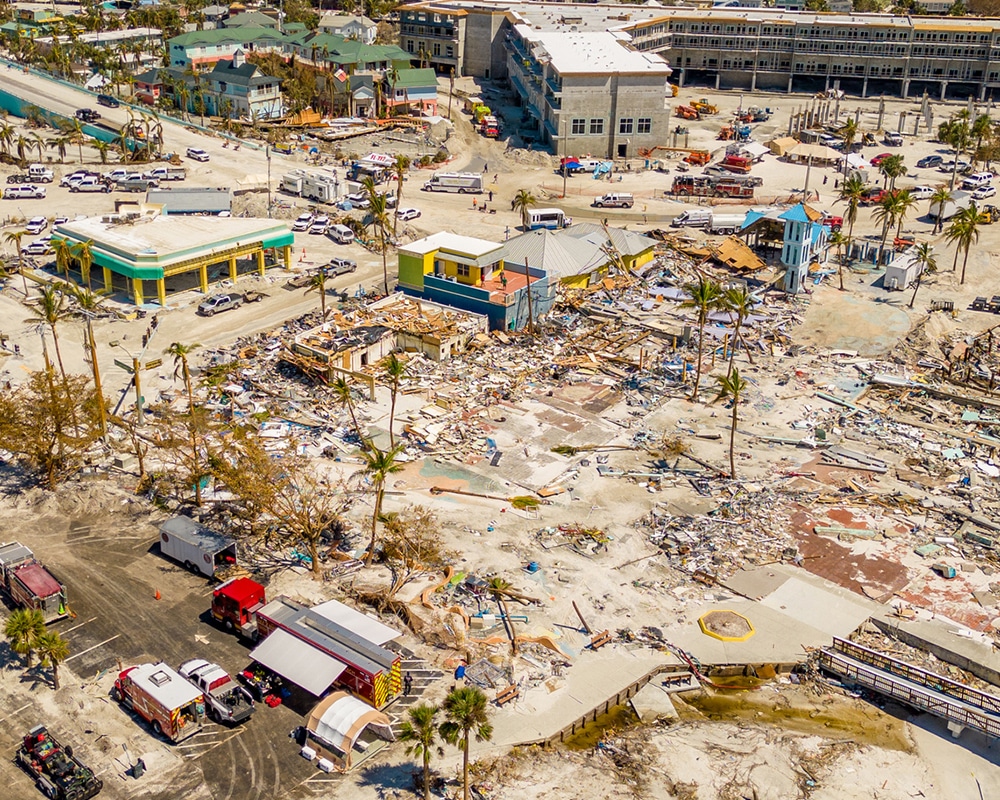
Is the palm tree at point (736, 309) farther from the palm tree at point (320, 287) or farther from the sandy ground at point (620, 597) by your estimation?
the palm tree at point (320, 287)

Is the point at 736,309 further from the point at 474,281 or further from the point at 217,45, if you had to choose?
the point at 217,45

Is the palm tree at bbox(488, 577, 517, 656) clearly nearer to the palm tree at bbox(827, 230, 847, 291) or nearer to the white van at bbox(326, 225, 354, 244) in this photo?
the palm tree at bbox(827, 230, 847, 291)

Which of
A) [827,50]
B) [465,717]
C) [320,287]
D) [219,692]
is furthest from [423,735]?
[827,50]

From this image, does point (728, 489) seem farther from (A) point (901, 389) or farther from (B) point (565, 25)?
(B) point (565, 25)

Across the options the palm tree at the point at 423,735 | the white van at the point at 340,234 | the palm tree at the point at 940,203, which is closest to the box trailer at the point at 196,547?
the palm tree at the point at 423,735

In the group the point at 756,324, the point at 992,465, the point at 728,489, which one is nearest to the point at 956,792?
the point at 728,489

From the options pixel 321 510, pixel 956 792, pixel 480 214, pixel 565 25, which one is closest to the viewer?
pixel 956 792

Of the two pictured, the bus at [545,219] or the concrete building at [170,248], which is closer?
the concrete building at [170,248]
